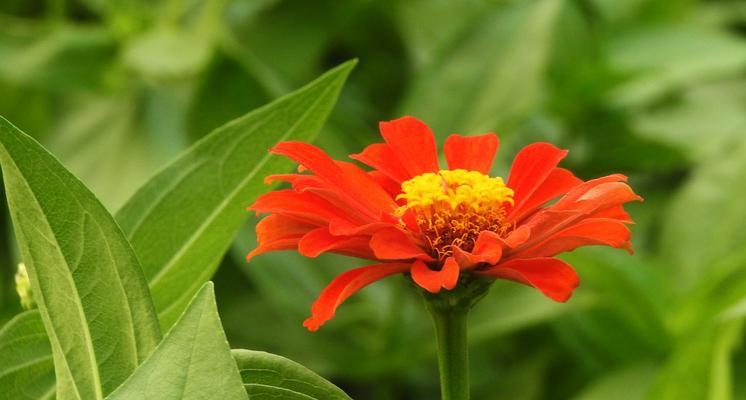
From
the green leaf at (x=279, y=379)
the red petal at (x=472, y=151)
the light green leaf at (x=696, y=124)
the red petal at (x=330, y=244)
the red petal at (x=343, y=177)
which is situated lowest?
the green leaf at (x=279, y=379)

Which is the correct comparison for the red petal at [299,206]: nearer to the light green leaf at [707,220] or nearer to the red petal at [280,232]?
the red petal at [280,232]

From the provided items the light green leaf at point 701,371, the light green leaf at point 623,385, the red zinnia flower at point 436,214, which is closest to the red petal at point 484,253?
the red zinnia flower at point 436,214

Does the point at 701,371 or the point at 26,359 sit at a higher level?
the point at 701,371

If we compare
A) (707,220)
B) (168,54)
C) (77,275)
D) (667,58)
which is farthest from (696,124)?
(77,275)

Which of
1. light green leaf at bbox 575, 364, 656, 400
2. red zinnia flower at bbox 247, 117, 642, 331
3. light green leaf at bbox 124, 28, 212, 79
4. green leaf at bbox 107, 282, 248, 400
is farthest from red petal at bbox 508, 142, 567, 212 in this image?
light green leaf at bbox 124, 28, 212, 79

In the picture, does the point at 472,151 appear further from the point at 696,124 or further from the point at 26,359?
the point at 696,124

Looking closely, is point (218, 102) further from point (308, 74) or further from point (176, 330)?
point (176, 330)

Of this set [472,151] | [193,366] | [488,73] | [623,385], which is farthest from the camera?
[488,73]

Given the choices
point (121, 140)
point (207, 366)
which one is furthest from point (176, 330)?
point (121, 140)
